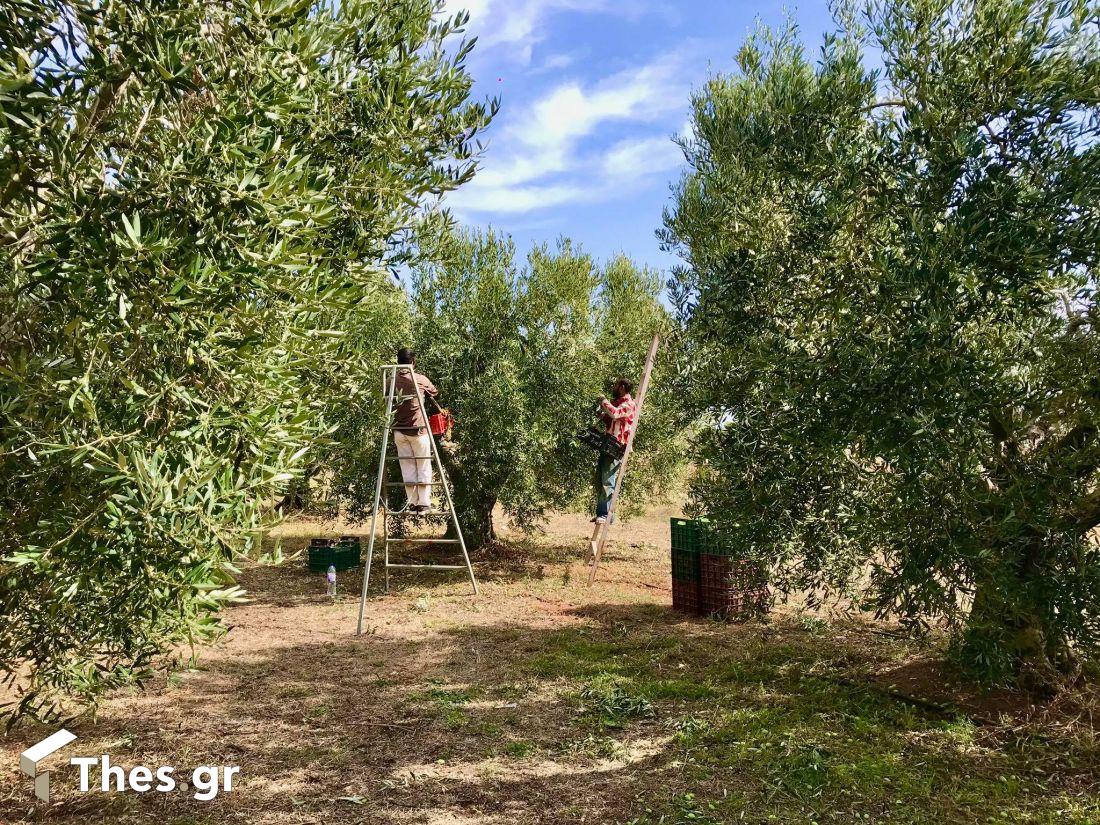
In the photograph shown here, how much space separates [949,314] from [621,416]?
765 cm

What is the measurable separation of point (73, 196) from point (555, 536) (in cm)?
1614

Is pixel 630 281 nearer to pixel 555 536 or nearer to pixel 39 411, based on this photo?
pixel 555 536

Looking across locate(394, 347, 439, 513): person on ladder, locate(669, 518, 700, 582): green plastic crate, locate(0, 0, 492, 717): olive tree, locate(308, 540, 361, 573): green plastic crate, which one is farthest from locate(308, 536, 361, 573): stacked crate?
locate(0, 0, 492, 717): olive tree

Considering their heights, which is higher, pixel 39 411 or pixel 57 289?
pixel 57 289

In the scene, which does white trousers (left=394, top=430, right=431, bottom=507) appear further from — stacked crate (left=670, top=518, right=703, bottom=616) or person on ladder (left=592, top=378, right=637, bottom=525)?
stacked crate (left=670, top=518, right=703, bottom=616)

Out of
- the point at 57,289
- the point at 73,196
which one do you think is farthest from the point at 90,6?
the point at 57,289

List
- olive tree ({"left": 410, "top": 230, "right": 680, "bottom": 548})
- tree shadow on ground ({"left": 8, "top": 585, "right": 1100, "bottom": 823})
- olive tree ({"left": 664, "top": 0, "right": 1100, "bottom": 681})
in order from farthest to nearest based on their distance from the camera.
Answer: olive tree ({"left": 410, "top": 230, "right": 680, "bottom": 548})
tree shadow on ground ({"left": 8, "top": 585, "right": 1100, "bottom": 823})
olive tree ({"left": 664, "top": 0, "right": 1100, "bottom": 681})

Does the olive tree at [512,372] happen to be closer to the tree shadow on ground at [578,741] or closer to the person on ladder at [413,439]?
the person on ladder at [413,439]

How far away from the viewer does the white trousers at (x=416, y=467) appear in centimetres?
1164

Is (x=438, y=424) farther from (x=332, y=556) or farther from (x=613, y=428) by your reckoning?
(x=332, y=556)

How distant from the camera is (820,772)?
5953 millimetres

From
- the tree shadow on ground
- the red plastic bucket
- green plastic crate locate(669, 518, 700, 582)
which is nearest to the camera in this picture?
the tree shadow on ground

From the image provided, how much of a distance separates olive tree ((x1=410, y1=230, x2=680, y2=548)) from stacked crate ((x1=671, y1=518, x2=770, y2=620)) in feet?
12.1

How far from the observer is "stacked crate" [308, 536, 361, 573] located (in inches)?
575
